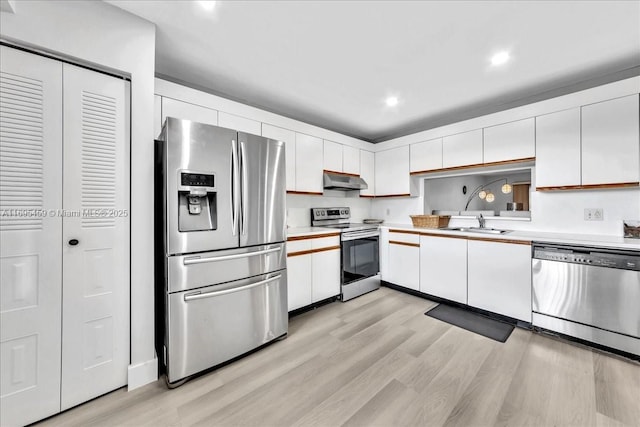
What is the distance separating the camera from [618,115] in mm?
2217

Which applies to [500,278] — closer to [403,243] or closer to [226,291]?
[403,243]

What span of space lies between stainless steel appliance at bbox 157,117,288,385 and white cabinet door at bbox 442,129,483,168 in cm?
238

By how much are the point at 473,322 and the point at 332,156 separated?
2.64m

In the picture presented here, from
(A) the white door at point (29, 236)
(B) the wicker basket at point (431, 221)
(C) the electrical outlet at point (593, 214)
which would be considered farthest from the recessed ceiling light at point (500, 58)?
(A) the white door at point (29, 236)

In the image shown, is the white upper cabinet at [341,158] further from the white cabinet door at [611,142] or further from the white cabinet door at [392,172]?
the white cabinet door at [611,142]

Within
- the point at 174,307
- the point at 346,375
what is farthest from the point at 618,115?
the point at 174,307

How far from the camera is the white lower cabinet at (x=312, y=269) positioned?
2.70 metres

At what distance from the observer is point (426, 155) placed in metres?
3.58

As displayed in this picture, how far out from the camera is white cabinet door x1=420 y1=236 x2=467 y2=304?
287 cm

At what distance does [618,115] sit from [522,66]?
0.96m

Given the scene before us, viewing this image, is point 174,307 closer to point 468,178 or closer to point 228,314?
point 228,314

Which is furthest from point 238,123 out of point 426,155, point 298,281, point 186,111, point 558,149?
point 558,149

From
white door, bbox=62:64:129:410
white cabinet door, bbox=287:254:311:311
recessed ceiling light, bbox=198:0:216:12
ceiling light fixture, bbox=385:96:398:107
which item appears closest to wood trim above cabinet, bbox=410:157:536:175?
ceiling light fixture, bbox=385:96:398:107

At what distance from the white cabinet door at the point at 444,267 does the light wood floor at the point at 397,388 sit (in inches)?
26.8
